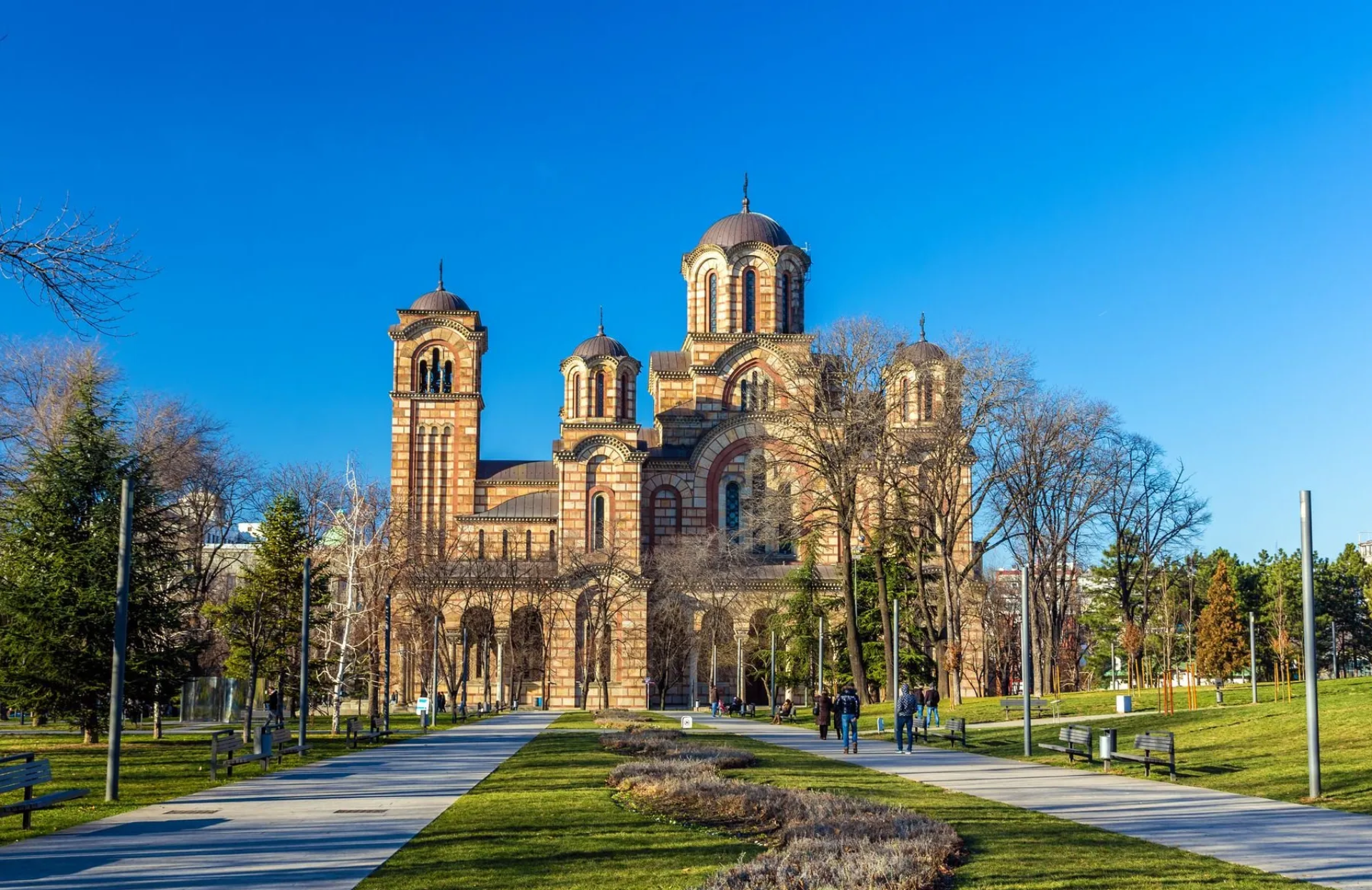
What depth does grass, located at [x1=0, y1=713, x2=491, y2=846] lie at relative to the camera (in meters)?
15.2

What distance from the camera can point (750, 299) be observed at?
64938 mm

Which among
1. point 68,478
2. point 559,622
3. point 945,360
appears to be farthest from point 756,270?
point 68,478

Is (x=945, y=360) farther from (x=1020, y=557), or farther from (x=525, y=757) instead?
(x=525, y=757)

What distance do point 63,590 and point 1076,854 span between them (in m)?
21.0

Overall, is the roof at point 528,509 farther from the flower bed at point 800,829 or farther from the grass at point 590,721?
the flower bed at point 800,829

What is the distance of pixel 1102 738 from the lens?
21.6m

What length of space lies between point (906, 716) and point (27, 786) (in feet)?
55.7

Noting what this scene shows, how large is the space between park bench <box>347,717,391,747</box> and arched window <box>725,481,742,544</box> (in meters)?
30.0

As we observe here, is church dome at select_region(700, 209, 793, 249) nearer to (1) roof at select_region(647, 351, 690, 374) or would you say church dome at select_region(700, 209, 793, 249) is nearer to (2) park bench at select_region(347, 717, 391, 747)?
(1) roof at select_region(647, 351, 690, 374)

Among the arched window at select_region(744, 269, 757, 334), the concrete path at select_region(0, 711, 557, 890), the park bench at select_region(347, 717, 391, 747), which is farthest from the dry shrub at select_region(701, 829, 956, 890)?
the arched window at select_region(744, 269, 757, 334)

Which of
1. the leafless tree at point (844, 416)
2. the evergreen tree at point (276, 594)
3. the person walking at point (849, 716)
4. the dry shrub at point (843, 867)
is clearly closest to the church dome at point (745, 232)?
the leafless tree at point (844, 416)

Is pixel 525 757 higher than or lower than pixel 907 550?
lower

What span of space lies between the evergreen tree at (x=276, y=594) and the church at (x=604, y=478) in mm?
19795

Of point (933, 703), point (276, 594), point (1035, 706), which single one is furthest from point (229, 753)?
point (1035, 706)
